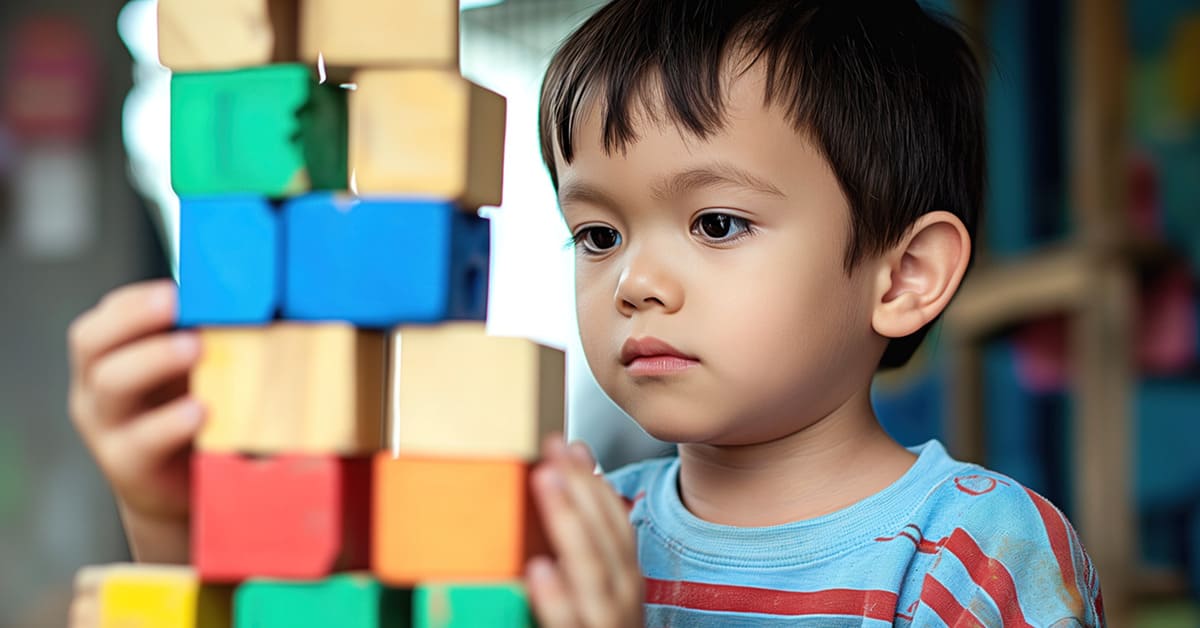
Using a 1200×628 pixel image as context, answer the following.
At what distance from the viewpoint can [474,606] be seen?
63 cm

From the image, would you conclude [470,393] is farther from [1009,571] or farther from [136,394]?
[1009,571]

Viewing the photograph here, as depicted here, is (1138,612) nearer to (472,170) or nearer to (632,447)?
(632,447)

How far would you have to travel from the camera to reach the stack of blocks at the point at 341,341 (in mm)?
647

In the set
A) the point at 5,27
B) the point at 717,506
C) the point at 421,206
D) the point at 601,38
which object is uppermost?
the point at 5,27

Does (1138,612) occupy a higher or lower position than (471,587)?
lower

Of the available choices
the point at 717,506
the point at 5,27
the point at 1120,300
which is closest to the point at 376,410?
the point at 717,506

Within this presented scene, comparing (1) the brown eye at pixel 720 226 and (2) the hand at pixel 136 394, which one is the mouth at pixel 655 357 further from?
(2) the hand at pixel 136 394

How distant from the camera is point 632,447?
306cm

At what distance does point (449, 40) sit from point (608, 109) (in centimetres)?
21

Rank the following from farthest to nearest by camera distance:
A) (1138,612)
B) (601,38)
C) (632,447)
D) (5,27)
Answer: (5,27)
(632,447)
(1138,612)
(601,38)

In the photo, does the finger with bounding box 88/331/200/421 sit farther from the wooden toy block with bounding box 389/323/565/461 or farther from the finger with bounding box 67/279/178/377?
the wooden toy block with bounding box 389/323/565/461

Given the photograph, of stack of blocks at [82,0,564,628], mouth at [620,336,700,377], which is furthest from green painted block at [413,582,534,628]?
mouth at [620,336,700,377]

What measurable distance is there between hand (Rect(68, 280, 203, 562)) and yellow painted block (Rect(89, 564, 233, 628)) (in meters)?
0.08

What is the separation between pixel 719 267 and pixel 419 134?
0.80 feet
